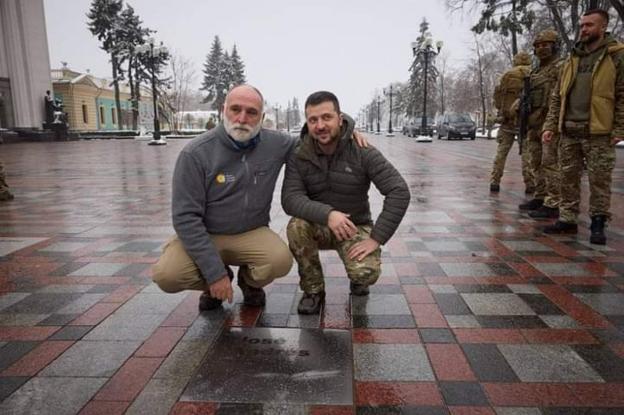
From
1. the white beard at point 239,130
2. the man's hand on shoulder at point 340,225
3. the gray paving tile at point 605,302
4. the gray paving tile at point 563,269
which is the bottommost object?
the gray paving tile at point 605,302

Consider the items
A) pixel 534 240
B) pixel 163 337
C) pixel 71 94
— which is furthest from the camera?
pixel 71 94

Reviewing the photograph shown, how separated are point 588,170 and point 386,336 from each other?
10.6ft

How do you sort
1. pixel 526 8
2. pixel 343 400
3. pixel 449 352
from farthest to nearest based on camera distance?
pixel 526 8
pixel 449 352
pixel 343 400

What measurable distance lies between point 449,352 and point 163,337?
1.60m

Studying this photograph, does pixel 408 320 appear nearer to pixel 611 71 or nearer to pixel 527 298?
pixel 527 298

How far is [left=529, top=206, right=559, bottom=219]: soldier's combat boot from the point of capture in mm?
5812

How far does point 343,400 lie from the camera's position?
208 centimetres

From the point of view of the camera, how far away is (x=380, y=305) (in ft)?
10.4

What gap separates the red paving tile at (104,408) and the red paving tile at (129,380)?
0.03 m

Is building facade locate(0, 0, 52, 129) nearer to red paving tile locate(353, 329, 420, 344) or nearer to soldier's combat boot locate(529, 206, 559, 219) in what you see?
soldier's combat boot locate(529, 206, 559, 219)

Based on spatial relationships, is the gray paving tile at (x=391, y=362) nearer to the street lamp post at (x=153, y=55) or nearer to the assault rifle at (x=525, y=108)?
the assault rifle at (x=525, y=108)

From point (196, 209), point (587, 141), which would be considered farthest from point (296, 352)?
point (587, 141)

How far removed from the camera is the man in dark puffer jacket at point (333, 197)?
296 cm

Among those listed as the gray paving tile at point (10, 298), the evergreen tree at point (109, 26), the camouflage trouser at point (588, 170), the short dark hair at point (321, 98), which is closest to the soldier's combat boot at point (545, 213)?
the camouflage trouser at point (588, 170)
